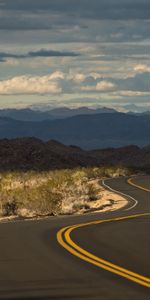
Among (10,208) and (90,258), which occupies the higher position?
(90,258)

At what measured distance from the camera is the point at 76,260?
15.2 m

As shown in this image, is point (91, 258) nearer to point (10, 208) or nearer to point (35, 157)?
point (10, 208)

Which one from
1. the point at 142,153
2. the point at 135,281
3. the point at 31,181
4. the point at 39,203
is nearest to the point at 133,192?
the point at 39,203

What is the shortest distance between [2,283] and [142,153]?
13595 centimetres

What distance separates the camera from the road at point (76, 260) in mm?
11660

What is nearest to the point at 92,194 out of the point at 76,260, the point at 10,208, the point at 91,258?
the point at 10,208

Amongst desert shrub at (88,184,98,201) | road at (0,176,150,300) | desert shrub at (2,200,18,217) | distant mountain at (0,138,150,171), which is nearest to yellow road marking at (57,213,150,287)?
road at (0,176,150,300)

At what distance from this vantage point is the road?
1166 cm

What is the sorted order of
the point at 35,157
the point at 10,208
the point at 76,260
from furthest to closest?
1. the point at 35,157
2. the point at 10,208
3. the point at 76,260

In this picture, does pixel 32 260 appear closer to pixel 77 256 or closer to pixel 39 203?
pixel 77 256

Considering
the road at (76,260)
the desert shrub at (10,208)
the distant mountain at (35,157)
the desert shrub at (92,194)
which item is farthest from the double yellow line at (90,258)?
the distant mountain at (35,157)

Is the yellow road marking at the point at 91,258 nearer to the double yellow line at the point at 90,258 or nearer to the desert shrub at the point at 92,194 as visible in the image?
the double yellow line at the point at 90,258

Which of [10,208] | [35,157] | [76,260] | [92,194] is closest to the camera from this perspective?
[76,260]

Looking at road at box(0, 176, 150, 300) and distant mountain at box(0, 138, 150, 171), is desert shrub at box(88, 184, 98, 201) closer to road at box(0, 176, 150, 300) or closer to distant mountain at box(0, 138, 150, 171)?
road at box(0, 176, 150, 300)
